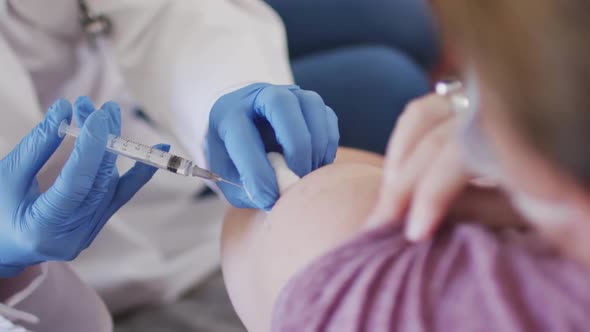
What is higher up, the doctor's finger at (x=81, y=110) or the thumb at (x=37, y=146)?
the doctor's finger at (x=81, y=110)

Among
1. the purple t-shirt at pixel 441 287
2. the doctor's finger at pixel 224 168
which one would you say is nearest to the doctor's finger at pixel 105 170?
the doctor's finger at pixel 224 168

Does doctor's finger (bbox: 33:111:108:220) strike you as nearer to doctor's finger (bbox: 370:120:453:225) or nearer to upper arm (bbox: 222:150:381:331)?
upper arm (bbox: 222:150:381:331)

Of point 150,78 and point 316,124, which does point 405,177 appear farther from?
point 150,78

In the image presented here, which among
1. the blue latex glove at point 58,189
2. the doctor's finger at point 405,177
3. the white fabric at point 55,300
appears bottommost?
the white fabric at point 55,300

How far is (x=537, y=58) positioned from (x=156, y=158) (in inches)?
21.9

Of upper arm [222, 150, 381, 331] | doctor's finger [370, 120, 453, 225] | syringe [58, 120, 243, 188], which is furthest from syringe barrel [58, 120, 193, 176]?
doctor's finger [370, 120, 453, 225]

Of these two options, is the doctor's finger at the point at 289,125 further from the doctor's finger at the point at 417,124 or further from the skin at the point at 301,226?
the doctor's finger at the point at 417,124

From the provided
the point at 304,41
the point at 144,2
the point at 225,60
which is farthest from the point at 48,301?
the point at 304,41

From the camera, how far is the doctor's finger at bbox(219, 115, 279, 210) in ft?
2.31

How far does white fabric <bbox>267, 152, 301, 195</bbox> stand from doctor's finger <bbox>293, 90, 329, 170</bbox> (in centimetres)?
5

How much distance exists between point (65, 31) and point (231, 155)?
0.52 m

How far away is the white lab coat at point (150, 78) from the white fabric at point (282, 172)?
0.23 metres

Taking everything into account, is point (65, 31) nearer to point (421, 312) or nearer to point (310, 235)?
point (310, 235)

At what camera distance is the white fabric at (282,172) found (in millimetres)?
703
